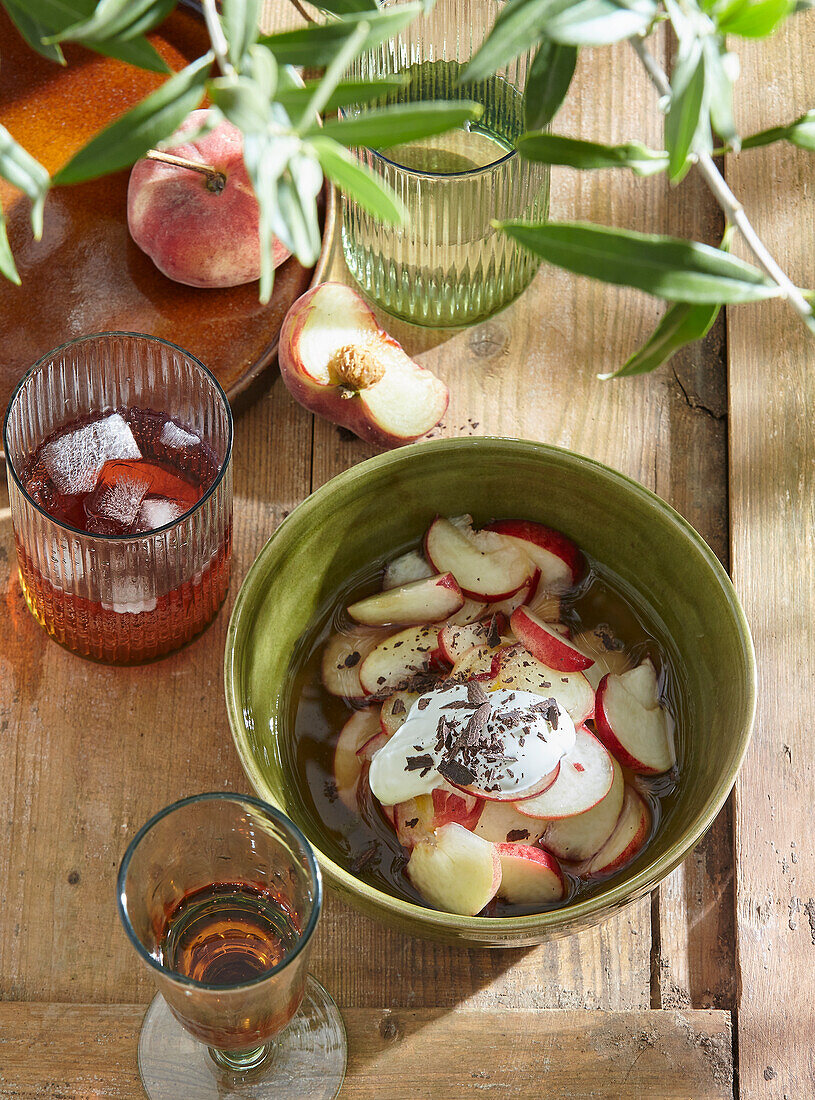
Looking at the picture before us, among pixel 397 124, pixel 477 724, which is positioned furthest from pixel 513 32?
pixel 477 724

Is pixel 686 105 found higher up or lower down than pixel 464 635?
higher up

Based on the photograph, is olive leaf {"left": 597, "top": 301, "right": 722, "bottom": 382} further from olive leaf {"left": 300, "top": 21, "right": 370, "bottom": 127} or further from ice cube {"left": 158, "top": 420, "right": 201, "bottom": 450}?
ice cube {"left": 158, "top": 420, "right": 201, "bottom": 450}

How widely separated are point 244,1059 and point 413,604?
28 centimetres

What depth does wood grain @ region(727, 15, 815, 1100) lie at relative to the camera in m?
0.64

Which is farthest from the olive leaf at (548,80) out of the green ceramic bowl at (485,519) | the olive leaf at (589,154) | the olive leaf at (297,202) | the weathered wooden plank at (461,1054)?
the weathered wooden plank at (461,1054)

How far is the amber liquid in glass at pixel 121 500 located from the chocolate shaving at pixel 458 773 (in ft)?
0.66

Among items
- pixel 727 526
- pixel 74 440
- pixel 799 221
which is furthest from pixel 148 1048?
pixel 799 221

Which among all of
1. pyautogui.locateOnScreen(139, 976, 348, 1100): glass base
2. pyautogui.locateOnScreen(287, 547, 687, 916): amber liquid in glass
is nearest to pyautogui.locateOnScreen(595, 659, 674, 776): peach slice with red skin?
pyautogui.locateOnScreen(287, 547, 687, 916): amber liquid in glass

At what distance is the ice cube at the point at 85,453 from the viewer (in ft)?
2.27

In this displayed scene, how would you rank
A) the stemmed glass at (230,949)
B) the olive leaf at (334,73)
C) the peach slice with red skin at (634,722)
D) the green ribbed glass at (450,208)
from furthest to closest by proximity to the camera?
the green ribbed glass at (450,208) < the peach slice with red skin at (634,722) < the stemmed glass at (230,949) < the olive leaf at (334,73)

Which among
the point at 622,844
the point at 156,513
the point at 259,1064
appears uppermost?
the point at 156,513

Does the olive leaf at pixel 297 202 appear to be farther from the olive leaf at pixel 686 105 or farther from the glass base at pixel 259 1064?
the glass base at pixel 259 1064

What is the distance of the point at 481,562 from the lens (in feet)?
2.25

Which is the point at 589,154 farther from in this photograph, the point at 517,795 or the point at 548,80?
the point at 517,795
